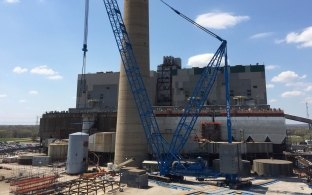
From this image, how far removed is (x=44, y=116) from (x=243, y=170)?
69.5m

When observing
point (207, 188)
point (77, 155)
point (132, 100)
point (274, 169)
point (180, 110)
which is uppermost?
point (132, 100)

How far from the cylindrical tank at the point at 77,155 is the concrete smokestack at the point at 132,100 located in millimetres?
6848

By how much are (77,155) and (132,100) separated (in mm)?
15917

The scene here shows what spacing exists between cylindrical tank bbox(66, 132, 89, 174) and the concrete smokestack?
270 inches

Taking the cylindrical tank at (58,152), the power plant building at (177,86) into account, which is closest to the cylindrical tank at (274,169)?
the power plant building at (177,86)

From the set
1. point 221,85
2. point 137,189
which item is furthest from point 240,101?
point 137,189

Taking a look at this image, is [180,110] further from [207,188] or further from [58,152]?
[58,152]

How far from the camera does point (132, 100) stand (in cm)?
6306

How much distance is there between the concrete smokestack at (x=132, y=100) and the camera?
62.4 m

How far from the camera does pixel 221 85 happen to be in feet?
328

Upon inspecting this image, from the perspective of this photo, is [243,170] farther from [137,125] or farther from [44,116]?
[44,116]

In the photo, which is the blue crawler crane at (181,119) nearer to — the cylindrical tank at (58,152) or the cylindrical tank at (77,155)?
the cylindrical tank at (77,155)

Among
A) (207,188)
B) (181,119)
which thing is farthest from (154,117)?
(207,188)

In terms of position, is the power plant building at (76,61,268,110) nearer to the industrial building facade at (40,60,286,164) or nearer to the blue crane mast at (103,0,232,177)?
the industrial building facade at (40,60,286,164)
